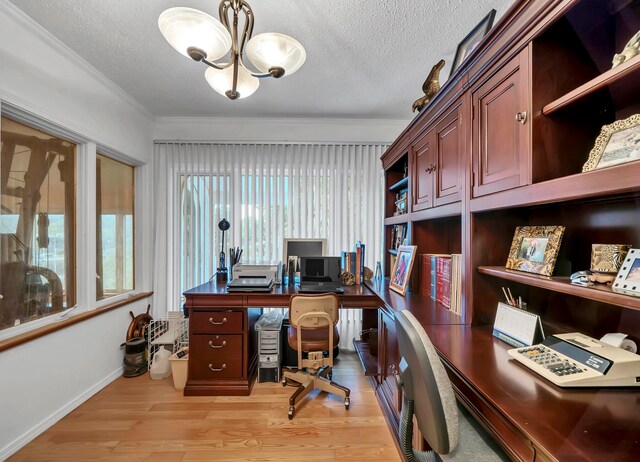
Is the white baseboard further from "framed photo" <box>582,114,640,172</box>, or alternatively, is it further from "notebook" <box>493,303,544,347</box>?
Result: "framed photo" <box>582,114,640,172</box>

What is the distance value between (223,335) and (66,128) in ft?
6.49

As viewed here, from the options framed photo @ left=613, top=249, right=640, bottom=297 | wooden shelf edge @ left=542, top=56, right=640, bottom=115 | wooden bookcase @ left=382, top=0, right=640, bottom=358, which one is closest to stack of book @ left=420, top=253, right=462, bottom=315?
wooden bookcase @ left=382, top=0, right=640, bottom=358

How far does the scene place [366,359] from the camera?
238 cm

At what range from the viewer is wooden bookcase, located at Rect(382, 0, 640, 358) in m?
0.86

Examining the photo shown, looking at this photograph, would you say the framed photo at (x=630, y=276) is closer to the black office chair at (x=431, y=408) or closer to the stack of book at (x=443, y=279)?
the black office chair at (x=431, y=408)

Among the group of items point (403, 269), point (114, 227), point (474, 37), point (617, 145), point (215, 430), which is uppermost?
point (474, 37)

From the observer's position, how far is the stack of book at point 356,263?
8.70 ft

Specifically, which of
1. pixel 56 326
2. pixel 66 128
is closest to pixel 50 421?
pixel 56 326

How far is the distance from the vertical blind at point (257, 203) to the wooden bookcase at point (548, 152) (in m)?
1.70

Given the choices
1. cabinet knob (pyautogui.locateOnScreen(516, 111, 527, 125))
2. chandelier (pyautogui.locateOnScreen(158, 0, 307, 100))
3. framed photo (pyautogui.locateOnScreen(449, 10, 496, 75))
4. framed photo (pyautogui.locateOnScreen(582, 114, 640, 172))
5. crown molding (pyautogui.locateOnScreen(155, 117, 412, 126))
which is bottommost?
framed photo (pyautogui.locateOnScreen(582, 114, 640, 172))

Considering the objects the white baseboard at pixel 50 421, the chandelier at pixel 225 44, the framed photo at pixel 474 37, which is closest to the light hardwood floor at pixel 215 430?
the white baseboard at pixel 50 421

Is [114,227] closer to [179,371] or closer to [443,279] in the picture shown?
[179,371]

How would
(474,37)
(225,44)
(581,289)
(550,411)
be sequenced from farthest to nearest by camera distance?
(474,37) < (225,44) < (581,289) < (550,411)

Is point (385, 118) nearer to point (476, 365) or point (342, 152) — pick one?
point (342, 152)
